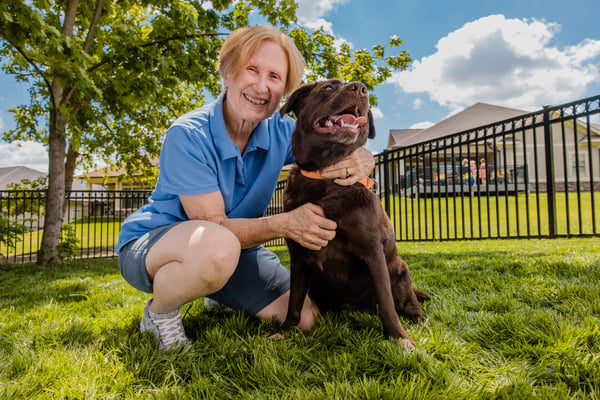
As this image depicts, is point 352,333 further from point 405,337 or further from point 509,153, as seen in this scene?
point 509,153

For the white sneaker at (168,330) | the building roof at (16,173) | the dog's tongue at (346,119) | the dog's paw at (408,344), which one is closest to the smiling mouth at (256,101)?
the dog's tongue at (346,119)

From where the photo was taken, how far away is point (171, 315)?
1794mm

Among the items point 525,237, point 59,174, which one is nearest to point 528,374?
point 525,237

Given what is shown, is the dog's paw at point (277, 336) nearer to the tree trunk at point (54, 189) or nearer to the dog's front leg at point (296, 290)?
the dog's front leg at point (296, 290)

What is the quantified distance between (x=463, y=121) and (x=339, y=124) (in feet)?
93.2

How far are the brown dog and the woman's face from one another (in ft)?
0.50

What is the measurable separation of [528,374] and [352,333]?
Result: 0.75 m

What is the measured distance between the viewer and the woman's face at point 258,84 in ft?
6.82

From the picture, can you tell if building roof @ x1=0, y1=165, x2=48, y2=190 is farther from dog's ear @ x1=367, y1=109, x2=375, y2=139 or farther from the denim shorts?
dog's ear @ x1=367, y1=109, x2=375, y2=139

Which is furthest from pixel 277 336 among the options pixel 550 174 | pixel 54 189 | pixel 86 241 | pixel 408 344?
pixel 86 241

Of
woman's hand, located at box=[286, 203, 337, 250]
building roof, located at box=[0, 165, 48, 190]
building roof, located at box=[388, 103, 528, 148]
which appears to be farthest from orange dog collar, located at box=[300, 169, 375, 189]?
building roof, located at box=[0, 165, 48, 190]

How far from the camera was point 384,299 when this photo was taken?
1697 mm

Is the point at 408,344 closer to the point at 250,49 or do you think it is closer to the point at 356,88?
the point at 356,88

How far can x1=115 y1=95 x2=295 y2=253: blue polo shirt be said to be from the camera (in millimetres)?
1912
